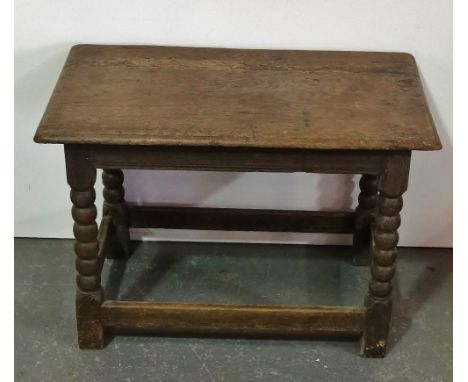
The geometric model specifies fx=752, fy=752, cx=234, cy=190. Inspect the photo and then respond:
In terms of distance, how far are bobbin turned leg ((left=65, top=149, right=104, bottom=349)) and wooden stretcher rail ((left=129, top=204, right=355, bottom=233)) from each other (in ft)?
1.45

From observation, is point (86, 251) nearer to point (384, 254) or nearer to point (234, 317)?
point (234, 317)

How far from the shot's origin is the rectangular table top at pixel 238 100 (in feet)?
6.55

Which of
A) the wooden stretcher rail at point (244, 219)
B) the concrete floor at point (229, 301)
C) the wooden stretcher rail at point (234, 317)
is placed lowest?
the concrete floor at point (229, 301)

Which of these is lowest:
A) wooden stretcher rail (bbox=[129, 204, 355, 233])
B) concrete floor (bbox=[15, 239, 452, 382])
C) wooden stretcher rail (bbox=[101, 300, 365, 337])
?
concrete floor (bbox=[15, 239, 452, 382])

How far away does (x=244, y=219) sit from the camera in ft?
8.75

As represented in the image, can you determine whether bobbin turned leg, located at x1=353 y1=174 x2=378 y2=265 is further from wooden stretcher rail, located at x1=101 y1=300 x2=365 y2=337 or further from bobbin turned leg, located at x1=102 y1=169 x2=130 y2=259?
bobbin turned leg, located at x1=102 y1=169 x2=130 y2=259

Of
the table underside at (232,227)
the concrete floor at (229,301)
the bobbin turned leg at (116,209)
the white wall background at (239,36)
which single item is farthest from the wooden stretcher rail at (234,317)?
the white wall background at (239,36)

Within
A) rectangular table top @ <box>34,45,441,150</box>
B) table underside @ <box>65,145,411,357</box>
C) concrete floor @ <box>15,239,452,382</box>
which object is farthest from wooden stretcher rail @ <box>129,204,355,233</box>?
rectangular table top @ <box>34,45,441,150</box>

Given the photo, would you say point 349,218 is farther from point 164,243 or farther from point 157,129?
point 157,129

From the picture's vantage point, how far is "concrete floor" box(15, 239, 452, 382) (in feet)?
7.64

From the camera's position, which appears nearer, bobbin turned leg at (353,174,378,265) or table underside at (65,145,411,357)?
table underside at (65,145,411,357)

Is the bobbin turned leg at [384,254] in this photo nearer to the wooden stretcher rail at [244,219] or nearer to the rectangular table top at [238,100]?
the rectangular table top at [238,100]

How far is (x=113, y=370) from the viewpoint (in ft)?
7.62

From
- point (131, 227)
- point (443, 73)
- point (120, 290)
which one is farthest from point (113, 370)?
point (443, 73)
